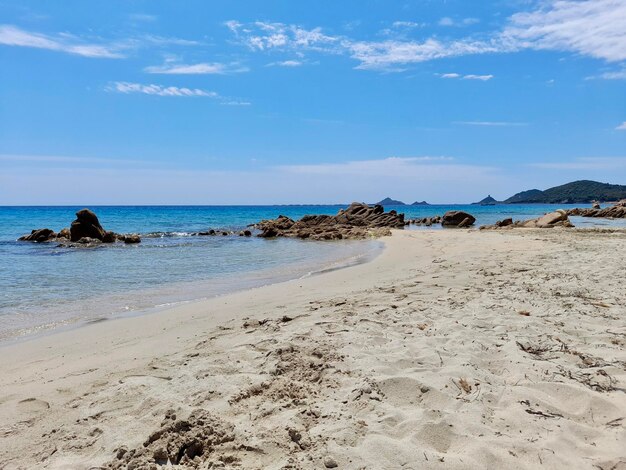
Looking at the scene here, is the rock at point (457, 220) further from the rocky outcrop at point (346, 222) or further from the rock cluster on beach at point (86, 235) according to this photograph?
the rock cluster on beach at point (86, 235)

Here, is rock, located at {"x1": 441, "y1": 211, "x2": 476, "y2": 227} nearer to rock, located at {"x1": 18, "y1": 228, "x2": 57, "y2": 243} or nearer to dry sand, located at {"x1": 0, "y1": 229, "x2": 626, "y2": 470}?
rock, located at {"x1": 18, "y1": 228, "x2": 57, "y2": 243}

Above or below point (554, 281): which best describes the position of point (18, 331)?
below

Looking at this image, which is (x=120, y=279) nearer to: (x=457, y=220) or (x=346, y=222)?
(x=346, y=222)

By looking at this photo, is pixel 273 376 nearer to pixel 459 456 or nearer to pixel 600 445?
pixel 459 456

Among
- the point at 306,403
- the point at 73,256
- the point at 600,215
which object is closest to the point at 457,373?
the point at 306,403

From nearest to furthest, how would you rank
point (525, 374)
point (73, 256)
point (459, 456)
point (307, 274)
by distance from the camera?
point (459, 456), point (525, 374), point (307, 274), point (73, 256)

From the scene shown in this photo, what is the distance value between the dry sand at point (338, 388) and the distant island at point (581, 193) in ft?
445

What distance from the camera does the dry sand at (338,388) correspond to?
277 cm

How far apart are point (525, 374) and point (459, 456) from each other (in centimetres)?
145

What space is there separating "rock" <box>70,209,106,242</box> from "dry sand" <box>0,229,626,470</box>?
61.6 feet

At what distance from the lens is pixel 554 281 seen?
7672 mm

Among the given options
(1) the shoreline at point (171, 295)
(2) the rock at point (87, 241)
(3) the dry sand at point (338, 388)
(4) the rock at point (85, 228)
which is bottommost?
(1) the shoreline at point (171, 295)

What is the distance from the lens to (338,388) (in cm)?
358

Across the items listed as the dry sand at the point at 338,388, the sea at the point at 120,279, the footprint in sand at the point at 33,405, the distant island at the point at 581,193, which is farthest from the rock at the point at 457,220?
the distant island at the point at 581,193
